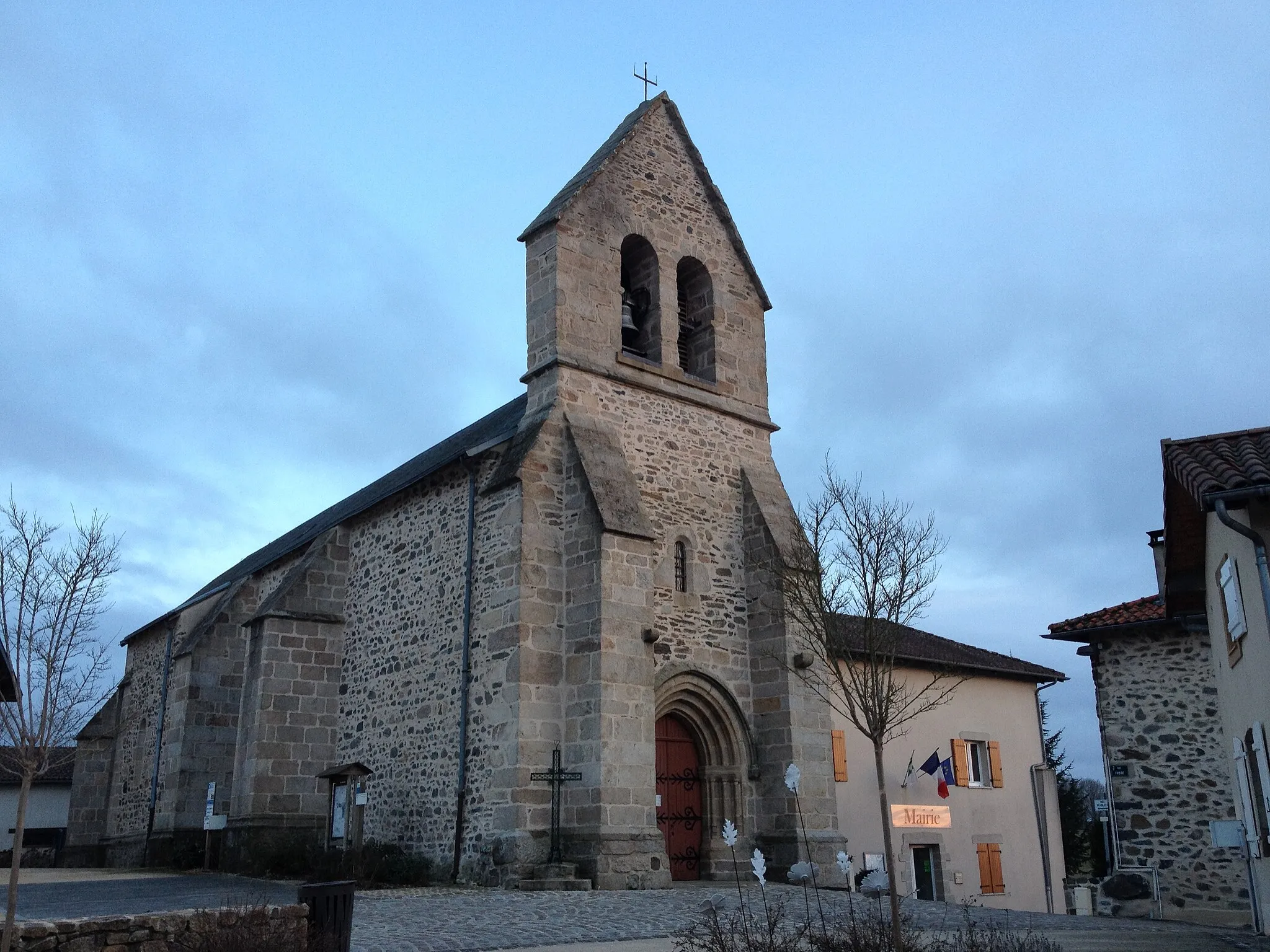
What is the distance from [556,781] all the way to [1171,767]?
29.6 ft

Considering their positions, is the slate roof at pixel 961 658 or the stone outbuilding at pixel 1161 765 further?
the slate roof at pixel 961 658

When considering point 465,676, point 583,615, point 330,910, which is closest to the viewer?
point 330,910

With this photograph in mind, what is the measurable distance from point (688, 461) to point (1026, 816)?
12.4 metres

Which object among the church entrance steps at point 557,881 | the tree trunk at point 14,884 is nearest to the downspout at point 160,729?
the church entrance steps at point 557,881

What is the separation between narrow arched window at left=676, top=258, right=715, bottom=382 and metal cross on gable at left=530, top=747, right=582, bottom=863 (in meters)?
6.79

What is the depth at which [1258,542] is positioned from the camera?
865cm

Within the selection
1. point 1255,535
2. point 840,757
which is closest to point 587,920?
point 1255,535

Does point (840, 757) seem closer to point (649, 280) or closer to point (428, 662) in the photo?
point (428, 662)

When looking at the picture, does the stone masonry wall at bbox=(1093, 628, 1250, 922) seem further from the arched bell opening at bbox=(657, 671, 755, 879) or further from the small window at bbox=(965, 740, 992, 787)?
the small window at bbox=(965, 740, 992, 787)

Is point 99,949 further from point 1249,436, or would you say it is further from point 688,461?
point 688,461

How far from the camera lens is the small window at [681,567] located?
52.0ft

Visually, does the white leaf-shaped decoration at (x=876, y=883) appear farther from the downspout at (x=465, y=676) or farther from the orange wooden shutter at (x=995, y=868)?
the orange wooden shutter at (x=995, y=868)

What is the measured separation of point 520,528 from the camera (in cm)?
1448

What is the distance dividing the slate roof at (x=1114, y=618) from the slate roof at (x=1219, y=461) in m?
6.91
